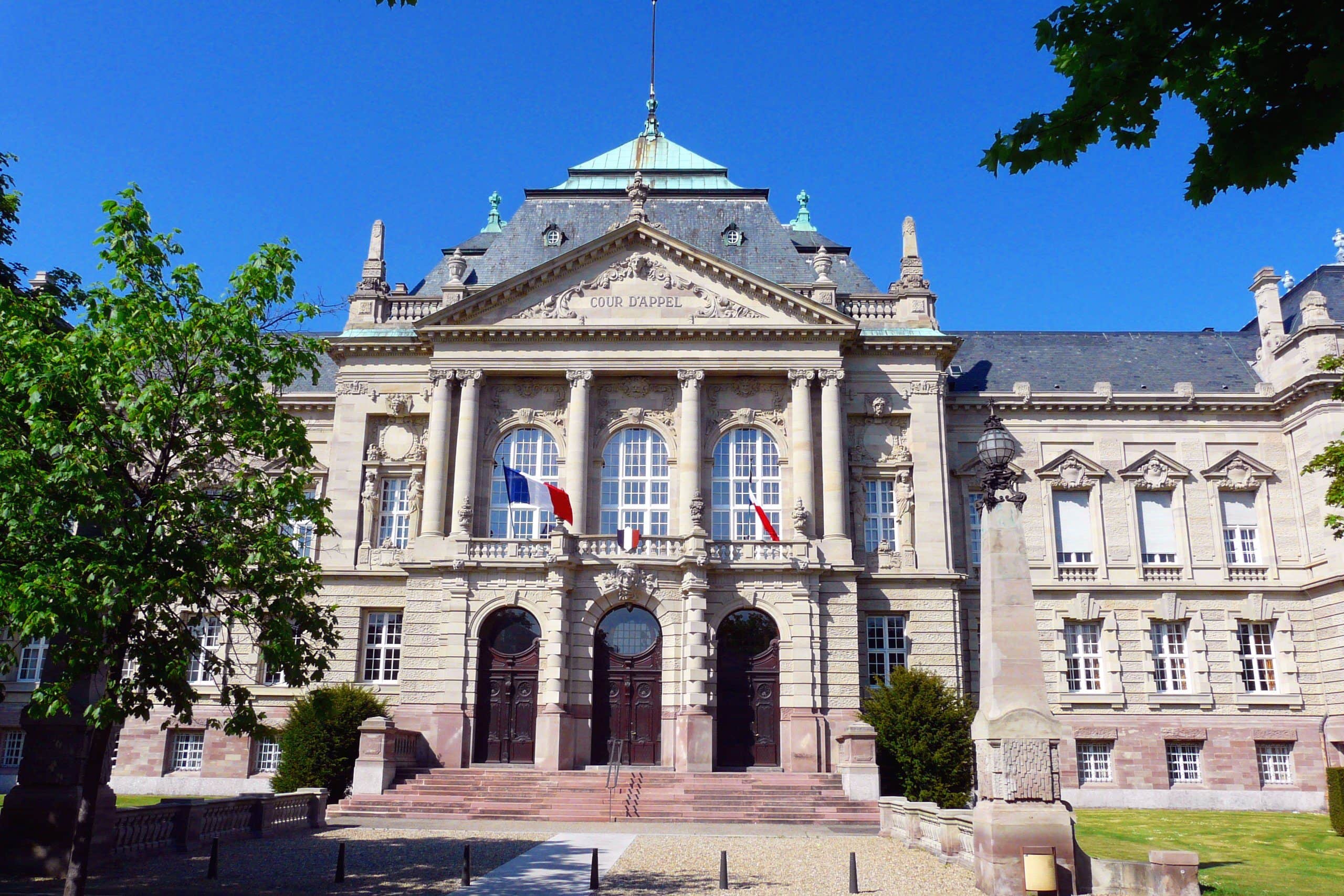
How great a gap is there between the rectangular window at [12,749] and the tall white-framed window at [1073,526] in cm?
3855

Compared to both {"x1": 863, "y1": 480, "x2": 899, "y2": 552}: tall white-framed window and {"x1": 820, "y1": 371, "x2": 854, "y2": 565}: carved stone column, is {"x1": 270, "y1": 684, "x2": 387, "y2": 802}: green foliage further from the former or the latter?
{"x1": 863, "y1": 480, "x2": 899, "y2": 552}: tall white-framed window

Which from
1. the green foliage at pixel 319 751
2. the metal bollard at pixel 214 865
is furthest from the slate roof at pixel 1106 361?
the metal bollard at pixel 214 865

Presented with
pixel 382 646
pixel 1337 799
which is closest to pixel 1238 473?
pixel 1337 799

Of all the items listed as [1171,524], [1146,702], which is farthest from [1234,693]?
[1171,524]

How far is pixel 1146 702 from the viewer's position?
3784cm

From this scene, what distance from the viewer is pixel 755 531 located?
120 ft

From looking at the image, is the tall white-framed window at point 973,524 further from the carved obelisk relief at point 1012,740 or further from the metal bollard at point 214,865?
the metal bollard at point 214,865

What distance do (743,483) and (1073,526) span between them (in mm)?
13164

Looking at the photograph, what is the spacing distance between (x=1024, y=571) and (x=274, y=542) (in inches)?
464

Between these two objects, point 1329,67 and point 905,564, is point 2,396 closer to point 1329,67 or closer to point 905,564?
point 1329,67

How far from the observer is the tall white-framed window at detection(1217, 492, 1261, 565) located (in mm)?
39844

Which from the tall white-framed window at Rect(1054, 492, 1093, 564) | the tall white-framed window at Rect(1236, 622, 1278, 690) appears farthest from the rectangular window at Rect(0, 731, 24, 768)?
the tall white-framed window at Rect(1236, 622, 1278, 690)

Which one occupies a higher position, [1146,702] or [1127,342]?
[1127,342]

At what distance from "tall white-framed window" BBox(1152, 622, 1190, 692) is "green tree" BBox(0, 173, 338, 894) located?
31843 mm
